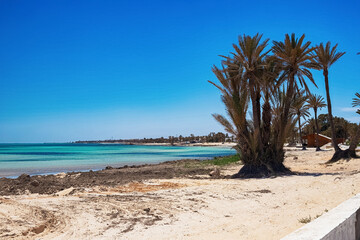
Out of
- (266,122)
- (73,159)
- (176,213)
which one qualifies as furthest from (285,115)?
(73,159)

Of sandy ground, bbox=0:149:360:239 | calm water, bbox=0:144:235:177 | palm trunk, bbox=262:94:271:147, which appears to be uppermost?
palm trunk, bbox=262:94:271:147

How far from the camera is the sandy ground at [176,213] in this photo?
5844mm

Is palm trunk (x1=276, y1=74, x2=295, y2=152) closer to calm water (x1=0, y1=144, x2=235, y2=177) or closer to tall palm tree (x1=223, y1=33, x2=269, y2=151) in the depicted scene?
tall palm tree (x1=223, y1=33, x2=269, y2=151)

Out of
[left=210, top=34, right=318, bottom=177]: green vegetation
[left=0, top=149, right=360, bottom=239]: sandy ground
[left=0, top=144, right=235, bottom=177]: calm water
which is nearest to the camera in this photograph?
[left=0, top=149, right=360, bottom=239]: sandy ground

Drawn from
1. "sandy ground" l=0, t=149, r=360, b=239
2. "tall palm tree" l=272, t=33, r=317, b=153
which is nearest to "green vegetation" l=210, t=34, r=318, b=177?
"tall palm tree" l=272, t=33, r=317, b=153

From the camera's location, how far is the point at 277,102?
15.9 metres

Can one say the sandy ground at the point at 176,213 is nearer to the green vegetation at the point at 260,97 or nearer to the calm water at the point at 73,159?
the green vegetation at the point at 260,97

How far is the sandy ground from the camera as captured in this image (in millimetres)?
5844

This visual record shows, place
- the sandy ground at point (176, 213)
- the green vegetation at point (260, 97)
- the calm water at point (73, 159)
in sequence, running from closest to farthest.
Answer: the sandy ground at point (176, 213) < the green vegetation at point (260, 97) < the calm water at point (73, 159)

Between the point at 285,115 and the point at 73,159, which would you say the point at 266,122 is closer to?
the point at 285,115

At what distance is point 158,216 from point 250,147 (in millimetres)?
9006

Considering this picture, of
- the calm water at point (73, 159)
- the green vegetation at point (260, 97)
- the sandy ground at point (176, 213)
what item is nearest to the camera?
the sandy ground at point (176, 213)

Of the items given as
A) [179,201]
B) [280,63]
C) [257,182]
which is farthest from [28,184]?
[280,63]

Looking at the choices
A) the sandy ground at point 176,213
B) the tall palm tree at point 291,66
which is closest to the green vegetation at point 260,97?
the tall palm tree at point 291,66
